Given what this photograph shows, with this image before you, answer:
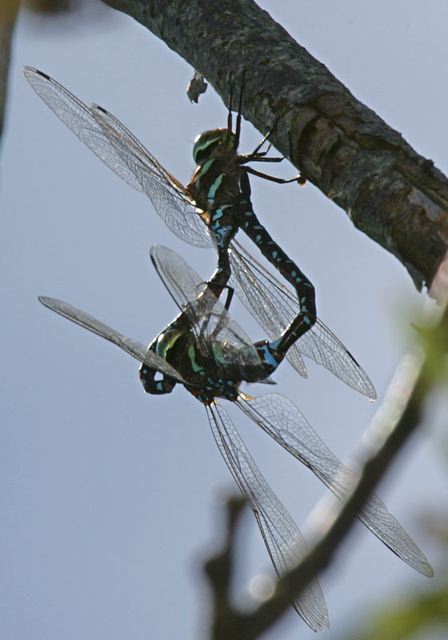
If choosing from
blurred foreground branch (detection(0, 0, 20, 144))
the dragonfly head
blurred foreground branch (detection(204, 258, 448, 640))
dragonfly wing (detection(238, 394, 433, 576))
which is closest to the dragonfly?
the dragonfly head

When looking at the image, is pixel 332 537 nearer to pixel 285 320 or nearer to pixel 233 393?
pixel 233 393

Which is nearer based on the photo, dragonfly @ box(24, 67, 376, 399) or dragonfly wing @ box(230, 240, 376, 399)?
dragonfly wing @ box(230, 240, 376, 399)

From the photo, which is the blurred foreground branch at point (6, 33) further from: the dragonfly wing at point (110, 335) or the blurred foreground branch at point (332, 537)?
the dragonfly wing at point (110, 335)

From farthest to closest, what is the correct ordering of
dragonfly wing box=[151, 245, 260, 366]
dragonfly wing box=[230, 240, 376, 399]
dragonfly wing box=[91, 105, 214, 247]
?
dragonfly wing box=[91, 105, 214, 247]
dragonfly wing box=[230, 240, 376, 399]
dragonfly wing box=[151, 245, 260, 366]

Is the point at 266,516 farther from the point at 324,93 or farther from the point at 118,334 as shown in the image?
the point at 324,93

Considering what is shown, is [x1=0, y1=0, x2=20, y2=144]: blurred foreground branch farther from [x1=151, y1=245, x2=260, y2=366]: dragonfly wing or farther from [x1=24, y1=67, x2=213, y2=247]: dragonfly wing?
[x1=24, y1=67, x2=213, y2=247]: dragonfly wing

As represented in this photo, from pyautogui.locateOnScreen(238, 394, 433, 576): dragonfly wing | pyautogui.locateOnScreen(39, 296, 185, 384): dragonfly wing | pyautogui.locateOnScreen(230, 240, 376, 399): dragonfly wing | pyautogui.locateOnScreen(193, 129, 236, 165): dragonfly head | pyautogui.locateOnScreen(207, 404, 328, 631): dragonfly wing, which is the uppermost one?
pyautogui.locateOnScreen(193, 129, 236, 165): dragonfly head
